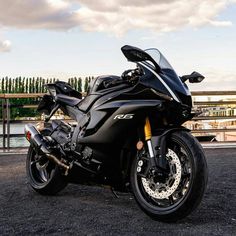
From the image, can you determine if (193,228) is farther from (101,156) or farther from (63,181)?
(63,181)

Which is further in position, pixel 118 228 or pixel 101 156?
pixel 101 156

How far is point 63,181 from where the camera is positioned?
15.1ft

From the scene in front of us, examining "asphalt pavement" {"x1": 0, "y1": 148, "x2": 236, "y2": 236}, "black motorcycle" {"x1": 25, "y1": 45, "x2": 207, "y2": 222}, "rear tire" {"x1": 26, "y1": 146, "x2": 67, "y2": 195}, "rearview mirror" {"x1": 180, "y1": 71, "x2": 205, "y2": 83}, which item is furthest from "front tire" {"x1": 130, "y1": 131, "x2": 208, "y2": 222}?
"rear tire" {"x1": 26, "y1": 146, "x2": 67, "y2": 195}

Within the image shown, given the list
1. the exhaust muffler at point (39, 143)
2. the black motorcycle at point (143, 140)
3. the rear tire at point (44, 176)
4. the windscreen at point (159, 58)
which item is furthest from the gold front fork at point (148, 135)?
the rear tire at point (44, 176)

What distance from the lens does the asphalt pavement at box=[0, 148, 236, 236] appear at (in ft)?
10.8

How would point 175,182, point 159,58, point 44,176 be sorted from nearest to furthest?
1. point 175,182
2. point 159,58
3. point 44,176

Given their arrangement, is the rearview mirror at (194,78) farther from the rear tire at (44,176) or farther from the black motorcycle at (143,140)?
the rear tire at (44,176)

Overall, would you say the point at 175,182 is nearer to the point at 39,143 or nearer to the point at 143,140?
the point at 143,140

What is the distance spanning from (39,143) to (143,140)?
144cm

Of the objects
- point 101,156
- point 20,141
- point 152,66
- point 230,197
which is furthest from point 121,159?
point 20,141

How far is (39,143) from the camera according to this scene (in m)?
4.73

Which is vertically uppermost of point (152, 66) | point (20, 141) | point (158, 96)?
point (152, 66)

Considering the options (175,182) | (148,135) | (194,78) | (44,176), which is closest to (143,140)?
(148,135)

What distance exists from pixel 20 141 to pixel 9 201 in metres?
6.33
